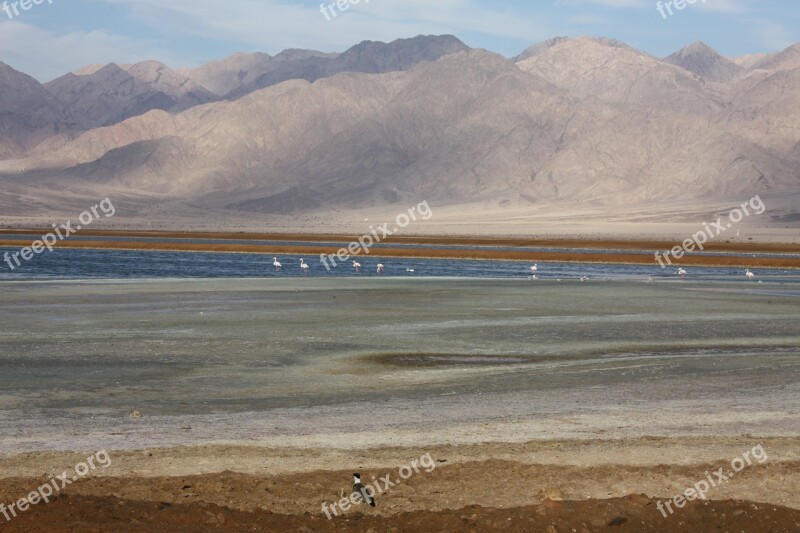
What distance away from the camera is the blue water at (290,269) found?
174 feet

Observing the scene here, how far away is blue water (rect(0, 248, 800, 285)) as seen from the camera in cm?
5319

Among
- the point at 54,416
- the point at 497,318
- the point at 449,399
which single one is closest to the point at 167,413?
the point at 54,416

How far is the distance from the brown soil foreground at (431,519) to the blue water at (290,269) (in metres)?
39.7

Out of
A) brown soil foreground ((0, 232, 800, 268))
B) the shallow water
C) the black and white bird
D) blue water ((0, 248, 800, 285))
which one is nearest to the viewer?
the black and white bird

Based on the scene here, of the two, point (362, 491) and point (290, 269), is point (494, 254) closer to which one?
point (290, 269)

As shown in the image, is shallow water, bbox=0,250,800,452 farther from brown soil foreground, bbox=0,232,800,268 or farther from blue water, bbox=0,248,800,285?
brown soil foreground, bbox=0,232,800,268

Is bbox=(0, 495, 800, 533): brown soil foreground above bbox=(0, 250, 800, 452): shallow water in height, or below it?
above

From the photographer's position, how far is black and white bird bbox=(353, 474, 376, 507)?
35.4 ft

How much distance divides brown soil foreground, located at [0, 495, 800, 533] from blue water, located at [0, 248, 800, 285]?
130 feet

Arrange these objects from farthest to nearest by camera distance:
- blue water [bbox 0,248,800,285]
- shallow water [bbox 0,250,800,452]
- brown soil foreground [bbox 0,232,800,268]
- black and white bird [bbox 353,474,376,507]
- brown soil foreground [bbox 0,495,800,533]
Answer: brown soil foreground [bbox 0,232,800,268], blue water [bbox 0,248,800,285], shallow water [bbox 0,250,800,452], black and white bird [bbox 353,474,376,507], brown soil foreground [bbox 0,495,800,533]

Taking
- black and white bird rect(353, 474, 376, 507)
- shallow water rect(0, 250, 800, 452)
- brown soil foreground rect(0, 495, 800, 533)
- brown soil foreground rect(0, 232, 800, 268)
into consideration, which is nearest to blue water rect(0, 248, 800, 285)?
brown soil foreground rect(0, 232, 800, 268)

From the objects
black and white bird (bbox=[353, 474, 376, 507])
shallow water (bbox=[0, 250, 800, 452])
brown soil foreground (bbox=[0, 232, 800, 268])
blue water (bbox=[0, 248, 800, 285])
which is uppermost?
black and white bird (bbox=[353, 474, 376, 507])

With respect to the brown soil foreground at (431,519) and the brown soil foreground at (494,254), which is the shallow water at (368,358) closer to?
the brown soil foreground at (431,519)

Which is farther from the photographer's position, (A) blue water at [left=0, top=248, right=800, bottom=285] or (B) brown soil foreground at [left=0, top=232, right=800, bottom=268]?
(B) brown soil foreground at [left=0, top=232, right=800, bottom=268]
